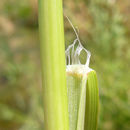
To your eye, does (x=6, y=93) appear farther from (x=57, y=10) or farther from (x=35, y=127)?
(x=57, y=10)

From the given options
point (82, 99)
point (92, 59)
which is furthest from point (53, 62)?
point (92, 59)

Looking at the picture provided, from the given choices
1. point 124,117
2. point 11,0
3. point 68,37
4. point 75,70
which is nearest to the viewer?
point 75,70

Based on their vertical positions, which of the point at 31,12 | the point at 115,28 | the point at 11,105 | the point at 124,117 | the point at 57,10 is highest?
the point at 57,10

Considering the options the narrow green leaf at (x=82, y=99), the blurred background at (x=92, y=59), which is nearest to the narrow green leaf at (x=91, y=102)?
the narrow green leaf at (x=82, y=99)

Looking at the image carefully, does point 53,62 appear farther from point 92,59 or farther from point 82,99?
point 92,59

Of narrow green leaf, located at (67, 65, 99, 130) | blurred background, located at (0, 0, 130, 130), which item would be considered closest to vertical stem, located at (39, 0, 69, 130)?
narrow green leaf, located at (67, 65, 99, 130)

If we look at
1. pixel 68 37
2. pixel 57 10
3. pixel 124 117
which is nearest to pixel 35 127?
pixel 124 117
